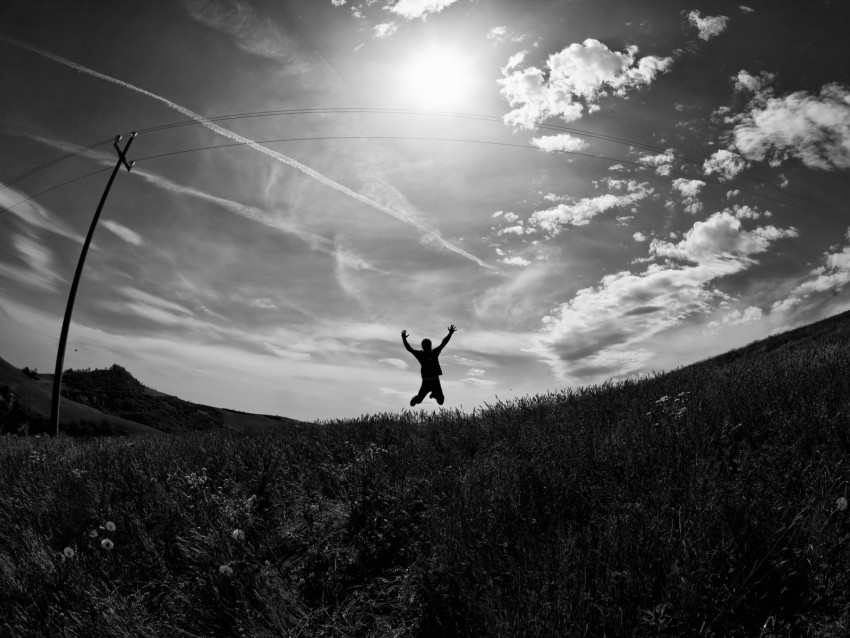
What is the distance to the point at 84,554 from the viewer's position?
381cm

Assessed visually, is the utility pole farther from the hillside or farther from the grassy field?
the grassy field

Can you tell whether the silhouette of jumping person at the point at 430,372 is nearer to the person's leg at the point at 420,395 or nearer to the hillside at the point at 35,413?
the person's leg at the point at 420,395

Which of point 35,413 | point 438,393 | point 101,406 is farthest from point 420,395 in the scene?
point 101,406

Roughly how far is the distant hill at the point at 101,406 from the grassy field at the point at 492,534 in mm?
12599

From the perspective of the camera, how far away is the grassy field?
2104 millimetres

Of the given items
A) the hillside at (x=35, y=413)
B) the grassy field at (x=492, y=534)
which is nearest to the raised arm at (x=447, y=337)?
the grassy field at (x=492, y=534)

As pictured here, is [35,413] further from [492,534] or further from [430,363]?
[492,534]

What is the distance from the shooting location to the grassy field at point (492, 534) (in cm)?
210

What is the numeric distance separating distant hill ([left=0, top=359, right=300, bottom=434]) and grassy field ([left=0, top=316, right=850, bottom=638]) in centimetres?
1260

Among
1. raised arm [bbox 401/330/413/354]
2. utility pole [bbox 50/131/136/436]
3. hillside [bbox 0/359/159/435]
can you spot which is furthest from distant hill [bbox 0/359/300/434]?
raised arm [bbox 401/330/413/354]

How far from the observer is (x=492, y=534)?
2.68 m

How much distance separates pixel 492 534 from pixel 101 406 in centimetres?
2820

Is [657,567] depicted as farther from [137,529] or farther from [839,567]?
[137,529]

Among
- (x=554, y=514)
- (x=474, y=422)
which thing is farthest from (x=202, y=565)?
(x=474, y=422)
